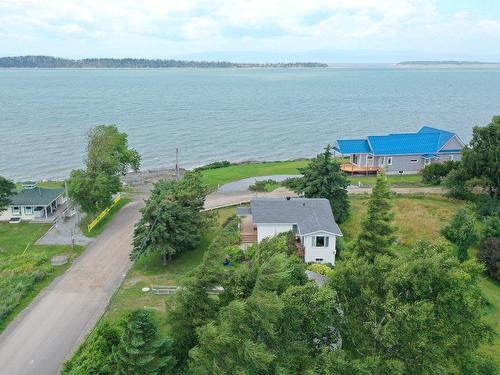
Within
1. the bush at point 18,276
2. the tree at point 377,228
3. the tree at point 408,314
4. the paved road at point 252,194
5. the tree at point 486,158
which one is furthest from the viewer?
the paved road at point 252,194

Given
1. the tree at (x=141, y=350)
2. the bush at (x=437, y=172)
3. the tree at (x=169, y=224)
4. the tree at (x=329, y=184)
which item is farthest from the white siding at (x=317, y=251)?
the bush at (x=437, y=172)

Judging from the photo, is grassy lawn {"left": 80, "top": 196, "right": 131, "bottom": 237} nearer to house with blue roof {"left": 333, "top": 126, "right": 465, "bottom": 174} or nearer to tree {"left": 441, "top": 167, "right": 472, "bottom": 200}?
house with blue roof {"left": 333, "top": 126, "right": 465, "bottom": 174}

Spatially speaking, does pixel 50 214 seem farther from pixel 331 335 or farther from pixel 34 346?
pixel 331 335

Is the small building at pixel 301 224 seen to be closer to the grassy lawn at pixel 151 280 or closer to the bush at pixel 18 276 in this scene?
the grassy lawn at pixel 151 280

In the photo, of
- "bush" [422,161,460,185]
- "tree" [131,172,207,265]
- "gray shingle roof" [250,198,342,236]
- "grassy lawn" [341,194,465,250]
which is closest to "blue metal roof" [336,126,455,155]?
"bush" [422,161,460,185]

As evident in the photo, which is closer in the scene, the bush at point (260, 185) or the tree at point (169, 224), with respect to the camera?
the tree at point (169, 224)

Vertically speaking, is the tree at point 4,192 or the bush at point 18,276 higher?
the tree at point 4,192

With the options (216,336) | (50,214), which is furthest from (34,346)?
(50,214)

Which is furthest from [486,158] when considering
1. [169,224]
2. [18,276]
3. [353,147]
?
[18,276]
